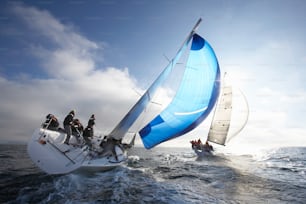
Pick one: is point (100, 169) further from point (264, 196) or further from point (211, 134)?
point (211, 134)

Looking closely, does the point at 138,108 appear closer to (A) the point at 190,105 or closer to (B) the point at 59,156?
(A) the point at 190,105

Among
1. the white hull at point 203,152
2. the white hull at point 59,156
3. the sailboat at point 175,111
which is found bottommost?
the white hull at point 203,152

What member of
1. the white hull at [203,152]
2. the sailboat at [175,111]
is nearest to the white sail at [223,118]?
the white hull at [203,152]

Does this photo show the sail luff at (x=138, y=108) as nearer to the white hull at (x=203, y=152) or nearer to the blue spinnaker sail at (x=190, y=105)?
the blue spinnaker sail at (x=190, y=105)

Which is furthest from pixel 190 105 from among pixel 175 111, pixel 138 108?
pixel 138 108

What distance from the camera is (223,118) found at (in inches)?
949

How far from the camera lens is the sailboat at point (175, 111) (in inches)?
361

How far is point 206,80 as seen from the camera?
40.1 ft

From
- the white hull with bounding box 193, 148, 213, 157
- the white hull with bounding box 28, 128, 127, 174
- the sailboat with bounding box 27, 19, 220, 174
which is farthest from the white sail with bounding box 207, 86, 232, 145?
the white hull with bounding box 28, 128, 127, 174

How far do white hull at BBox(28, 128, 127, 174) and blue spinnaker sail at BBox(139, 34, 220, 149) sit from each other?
3.13 m

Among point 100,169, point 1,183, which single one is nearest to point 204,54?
point 100,169

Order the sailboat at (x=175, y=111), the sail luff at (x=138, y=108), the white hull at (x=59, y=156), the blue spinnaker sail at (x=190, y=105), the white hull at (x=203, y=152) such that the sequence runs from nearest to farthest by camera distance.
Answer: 1. the white hull at (x=59, y=156)
2. the sailboat at (x=175, y=111)
3. the sail luff at (x=138, y=108)
4. the blue spinnaker sail at (x=190, y=105)
5. the white hull at (x=203, y=152)

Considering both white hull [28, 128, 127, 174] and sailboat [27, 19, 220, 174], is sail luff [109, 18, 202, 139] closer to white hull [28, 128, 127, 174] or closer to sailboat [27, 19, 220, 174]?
sailboat [27, 19, 220, 174]

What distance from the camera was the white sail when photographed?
23811mm
